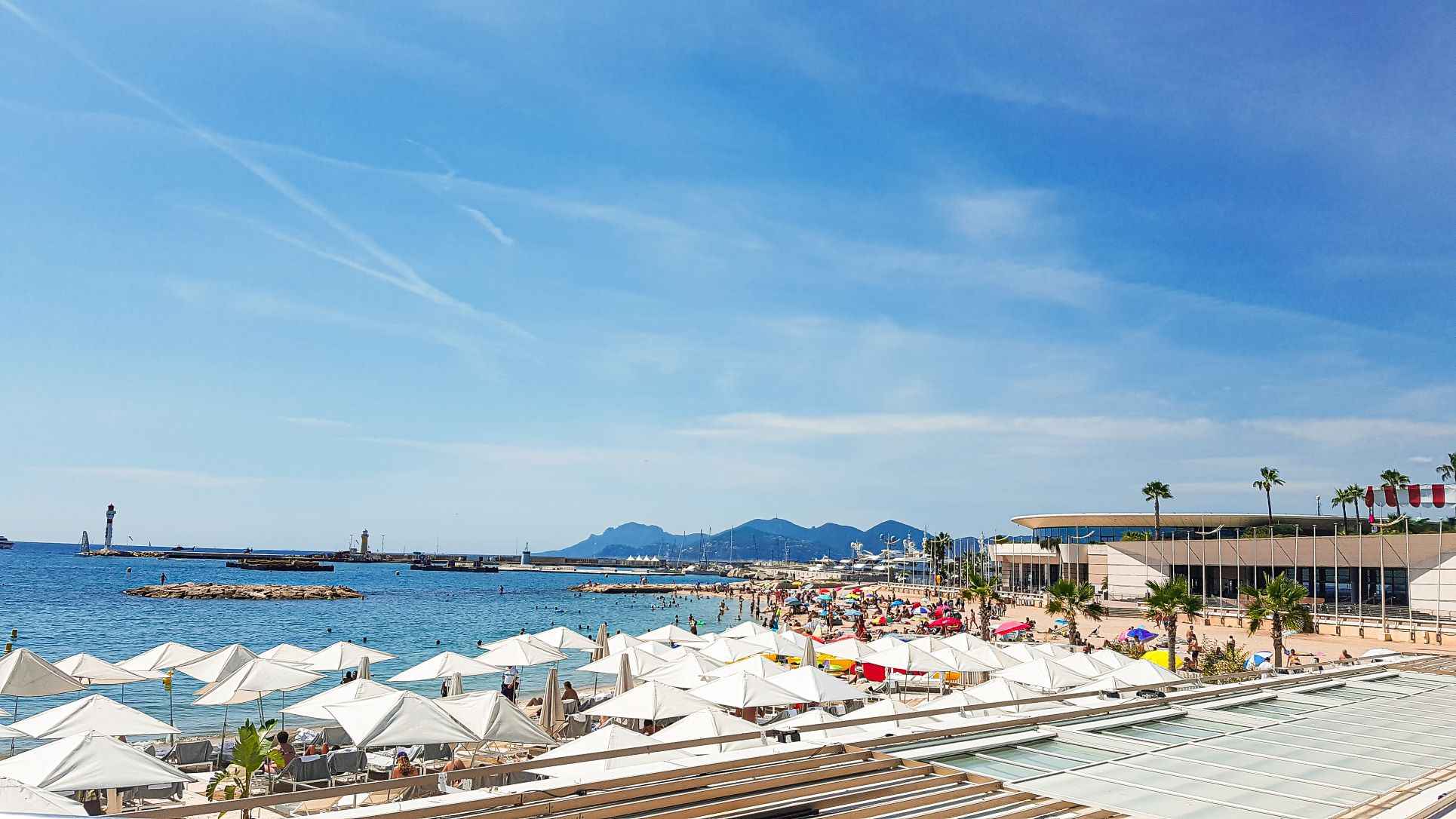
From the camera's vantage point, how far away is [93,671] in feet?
69.2

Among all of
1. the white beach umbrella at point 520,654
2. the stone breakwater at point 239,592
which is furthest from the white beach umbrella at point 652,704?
the stone breakwater at point 239,592

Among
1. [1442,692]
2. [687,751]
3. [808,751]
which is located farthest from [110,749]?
[1442,692]

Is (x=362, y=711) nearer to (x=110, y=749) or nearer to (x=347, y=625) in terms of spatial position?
(x=110, y=749)

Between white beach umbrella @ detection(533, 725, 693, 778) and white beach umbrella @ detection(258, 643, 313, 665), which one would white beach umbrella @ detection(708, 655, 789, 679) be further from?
white beach umbrella @ detection(258, 643, 313, 665)

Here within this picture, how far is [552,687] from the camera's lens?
73.7 ft

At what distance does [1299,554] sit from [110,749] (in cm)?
6718

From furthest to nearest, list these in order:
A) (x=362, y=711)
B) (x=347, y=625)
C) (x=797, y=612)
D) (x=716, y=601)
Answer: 1. (x=716, y=601)
2. (x=797, y=612)
3. (x=347, y=625)
4. (x=362, y=711)

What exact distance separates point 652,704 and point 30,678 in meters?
13.0

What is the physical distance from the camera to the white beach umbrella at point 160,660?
22531mm

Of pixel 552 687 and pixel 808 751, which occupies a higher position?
pixel 808 751

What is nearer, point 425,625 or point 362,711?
point 362,711

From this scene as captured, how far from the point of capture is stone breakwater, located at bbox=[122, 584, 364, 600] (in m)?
107

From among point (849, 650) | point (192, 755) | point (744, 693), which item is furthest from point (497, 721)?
point (849, 650)

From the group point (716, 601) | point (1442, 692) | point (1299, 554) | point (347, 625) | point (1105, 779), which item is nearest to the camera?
point (1105, 779)
